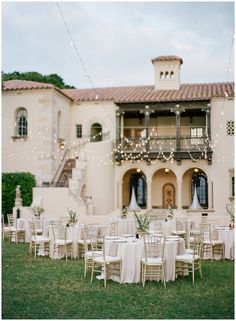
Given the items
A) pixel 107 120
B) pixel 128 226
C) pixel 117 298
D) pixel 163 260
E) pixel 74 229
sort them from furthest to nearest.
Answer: pixel 107 120 < pixel 128 226 < pixel 74 229 < pixel 163 260 < pixel 117 298

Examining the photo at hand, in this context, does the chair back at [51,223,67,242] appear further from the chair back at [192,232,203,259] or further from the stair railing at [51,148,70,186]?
the stair railing at [51,148,70,186]

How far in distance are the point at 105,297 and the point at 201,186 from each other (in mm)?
17510

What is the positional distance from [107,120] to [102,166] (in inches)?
114

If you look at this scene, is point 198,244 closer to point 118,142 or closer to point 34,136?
point 118,142

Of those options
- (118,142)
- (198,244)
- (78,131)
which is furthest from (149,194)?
(198,244)

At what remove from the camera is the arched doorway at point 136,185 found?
974 inches

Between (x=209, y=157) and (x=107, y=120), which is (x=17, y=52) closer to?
(x=107, y=120)

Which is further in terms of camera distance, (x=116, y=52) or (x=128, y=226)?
(x=116, y=52)

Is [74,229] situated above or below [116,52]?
below

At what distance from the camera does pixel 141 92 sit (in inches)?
934

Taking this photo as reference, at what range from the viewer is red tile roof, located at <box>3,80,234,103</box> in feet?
70.7

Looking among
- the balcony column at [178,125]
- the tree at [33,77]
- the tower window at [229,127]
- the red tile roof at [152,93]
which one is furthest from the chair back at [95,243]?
the tree at [33,77]

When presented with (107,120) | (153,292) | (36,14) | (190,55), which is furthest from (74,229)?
(190,55)

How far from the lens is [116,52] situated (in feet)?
64.2
